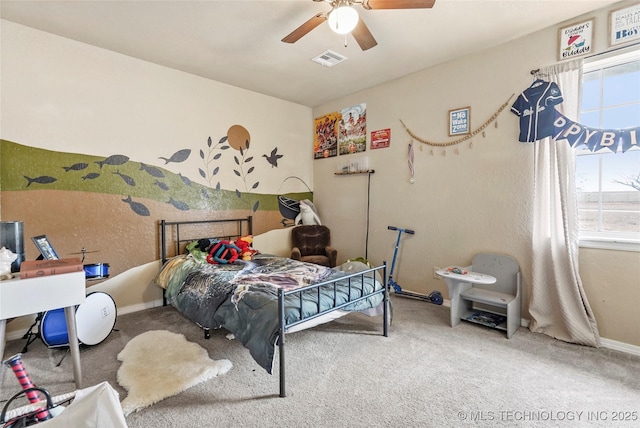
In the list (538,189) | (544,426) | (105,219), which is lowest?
(544,426)

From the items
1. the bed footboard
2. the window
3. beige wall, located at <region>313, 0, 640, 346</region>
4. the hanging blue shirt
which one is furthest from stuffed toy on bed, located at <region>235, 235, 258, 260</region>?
the window

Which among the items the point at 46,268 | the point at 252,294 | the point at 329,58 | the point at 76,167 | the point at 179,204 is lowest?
the point at 252,294

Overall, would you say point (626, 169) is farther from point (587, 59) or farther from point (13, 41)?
point (13, 41)

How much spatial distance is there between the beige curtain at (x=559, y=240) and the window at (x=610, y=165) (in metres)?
0.15

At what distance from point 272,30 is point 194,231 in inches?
98.6

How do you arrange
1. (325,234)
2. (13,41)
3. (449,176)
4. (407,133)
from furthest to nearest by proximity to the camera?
(325,234) < (407,133) < (449,176) < (13,41)

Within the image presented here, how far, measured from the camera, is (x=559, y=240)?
108 inches

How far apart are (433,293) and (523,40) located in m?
2.73

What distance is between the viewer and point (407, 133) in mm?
3924

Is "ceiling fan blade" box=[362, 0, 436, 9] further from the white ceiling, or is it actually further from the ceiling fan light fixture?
the white ceiling

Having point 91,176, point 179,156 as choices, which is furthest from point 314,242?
point 91,176

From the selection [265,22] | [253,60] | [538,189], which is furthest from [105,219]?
[538,189]

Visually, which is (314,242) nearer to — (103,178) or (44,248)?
(103,178)

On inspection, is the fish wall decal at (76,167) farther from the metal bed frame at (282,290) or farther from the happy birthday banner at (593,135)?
the happy birthday banner at (593,135)
